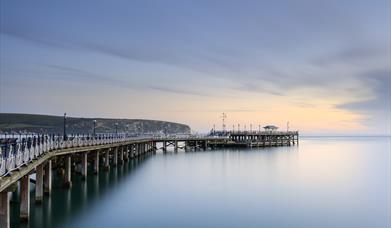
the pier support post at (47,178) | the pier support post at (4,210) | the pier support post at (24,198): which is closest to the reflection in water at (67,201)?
the pier support post at (24,198)

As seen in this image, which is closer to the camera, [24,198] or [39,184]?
[24,198]

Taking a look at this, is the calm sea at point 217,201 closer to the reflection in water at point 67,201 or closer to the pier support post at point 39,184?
the reflection in water at point 67,201

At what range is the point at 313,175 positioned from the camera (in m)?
44.2

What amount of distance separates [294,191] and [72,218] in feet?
58.3

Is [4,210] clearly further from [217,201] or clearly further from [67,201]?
[217,201]

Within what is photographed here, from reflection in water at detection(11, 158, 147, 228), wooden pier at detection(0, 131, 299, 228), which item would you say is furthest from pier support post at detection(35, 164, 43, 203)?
reflection in water at detection(11, 158, 147, 228)

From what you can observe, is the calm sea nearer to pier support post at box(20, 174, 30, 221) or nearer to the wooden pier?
pier support post at box(20, 174, 30, 221)

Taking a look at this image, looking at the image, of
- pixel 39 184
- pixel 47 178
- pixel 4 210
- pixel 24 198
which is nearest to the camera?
pixel 4 210

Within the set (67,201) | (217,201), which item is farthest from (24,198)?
(217,201)

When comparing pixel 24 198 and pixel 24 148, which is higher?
pixel 24 148

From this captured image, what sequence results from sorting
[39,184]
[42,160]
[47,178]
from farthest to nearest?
[47,178]
[39,184]
[42,160]

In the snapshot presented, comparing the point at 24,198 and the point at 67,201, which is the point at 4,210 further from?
the point at 67,201

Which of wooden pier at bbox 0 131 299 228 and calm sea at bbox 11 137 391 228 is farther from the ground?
wooden pier at bbox 0 131 299 228

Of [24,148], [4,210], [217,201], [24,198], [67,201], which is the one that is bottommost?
[217,201]
